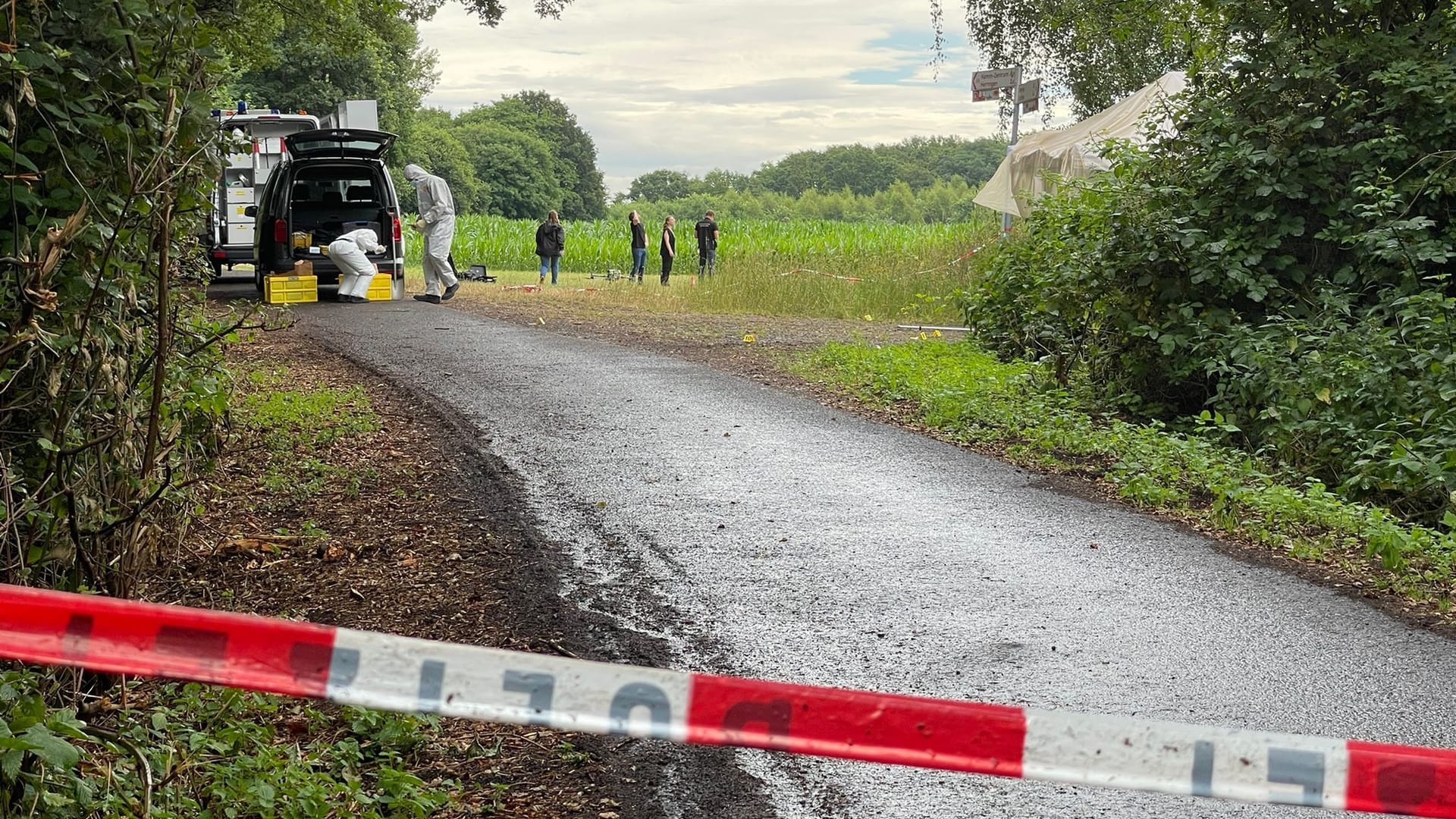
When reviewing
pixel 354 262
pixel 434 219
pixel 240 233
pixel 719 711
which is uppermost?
pixel 434 219

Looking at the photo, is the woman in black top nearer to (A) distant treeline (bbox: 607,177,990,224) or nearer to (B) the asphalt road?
(B) the asphalt road

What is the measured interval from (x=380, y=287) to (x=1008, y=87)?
31.4 feet

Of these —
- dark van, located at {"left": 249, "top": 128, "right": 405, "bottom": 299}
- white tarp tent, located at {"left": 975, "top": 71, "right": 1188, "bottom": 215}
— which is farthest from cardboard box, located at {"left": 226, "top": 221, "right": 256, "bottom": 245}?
white tarp tent, located at {"left": 975, "top": 71, "right": 1188, "bottom": 215}

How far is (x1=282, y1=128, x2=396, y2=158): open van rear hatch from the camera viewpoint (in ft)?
64.6

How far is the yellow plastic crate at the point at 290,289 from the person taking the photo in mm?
20047

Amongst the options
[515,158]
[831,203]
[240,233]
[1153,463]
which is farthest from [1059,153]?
[831,203]

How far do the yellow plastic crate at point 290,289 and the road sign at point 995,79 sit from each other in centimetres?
978

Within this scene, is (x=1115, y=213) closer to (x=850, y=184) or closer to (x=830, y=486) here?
(x=830, y=486)

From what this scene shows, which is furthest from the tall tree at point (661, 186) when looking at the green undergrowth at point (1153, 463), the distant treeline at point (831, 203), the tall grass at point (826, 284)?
the green undergrowth at point (1153, 463)

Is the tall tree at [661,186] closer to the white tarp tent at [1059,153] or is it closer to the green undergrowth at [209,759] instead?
the white tarp tent at [1059,153]

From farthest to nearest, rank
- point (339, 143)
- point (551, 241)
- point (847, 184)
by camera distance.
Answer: point (847, 184), point (551, 241), point (339, 143)

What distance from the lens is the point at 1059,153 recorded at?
2078 cm

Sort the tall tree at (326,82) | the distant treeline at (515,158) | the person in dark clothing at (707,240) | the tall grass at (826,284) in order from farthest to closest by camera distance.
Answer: the distant treeline at (515,158) < the tall tree at (326,82) < the person in dark clothing at (707,240) < the tall grass at (826,284)

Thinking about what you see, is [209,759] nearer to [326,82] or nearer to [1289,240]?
[1289,240]
